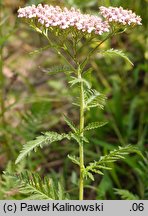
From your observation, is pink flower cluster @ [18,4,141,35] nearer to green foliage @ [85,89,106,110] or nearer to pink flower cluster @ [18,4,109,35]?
pink flower cluster @ [18,4,109,35]

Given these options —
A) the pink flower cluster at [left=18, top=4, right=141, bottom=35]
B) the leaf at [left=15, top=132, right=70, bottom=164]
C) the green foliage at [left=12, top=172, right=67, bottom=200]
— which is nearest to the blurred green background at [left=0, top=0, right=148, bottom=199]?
the green foliage at [left=12, top=172, right=67, bottom=200]

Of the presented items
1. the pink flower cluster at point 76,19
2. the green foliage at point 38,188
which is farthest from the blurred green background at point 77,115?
the pink flower cluster at point 76,19

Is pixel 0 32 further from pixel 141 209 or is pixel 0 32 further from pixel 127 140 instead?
pixel 141 209

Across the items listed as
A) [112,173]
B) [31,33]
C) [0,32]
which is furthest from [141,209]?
[31,33]

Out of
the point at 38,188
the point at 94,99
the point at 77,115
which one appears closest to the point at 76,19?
the point at 94,99

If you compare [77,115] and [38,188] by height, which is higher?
[77,115]

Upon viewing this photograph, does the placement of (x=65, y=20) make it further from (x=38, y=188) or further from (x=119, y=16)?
(x=38, y=188)
